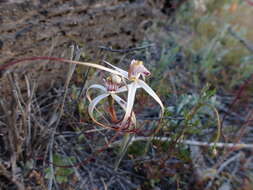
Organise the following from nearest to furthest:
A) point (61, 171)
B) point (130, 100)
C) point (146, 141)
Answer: point (130, 100) < point (61, 171) < point (146, 141)

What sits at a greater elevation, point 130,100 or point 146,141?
point 130,100

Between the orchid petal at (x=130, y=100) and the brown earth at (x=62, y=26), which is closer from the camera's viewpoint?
the orchid petal at (x=130, y=100)

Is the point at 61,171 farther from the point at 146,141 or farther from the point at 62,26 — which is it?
the point at 62,26

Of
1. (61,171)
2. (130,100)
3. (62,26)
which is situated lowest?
(61,171)

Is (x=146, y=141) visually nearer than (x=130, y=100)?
No

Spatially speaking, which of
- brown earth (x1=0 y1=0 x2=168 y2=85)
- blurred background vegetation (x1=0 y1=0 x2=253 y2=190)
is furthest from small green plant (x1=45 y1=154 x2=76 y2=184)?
brown earth (x1=0 y1=0 x2=168 y2=85)

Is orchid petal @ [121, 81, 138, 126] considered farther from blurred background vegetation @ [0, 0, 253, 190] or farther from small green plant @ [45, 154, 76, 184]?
small green plant @ [45, 154, 76, 184]

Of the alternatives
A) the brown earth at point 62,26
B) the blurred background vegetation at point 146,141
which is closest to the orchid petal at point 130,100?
the blurred background vegetation at point 146,141

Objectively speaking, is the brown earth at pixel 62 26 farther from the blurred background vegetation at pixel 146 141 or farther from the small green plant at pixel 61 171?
the small green plant at pixel 61 171

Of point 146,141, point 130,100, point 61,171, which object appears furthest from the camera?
point 146,141

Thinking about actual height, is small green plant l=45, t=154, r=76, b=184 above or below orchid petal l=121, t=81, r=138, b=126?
below

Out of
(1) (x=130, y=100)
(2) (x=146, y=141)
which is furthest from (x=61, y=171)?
(1) (x=130, y=100)
